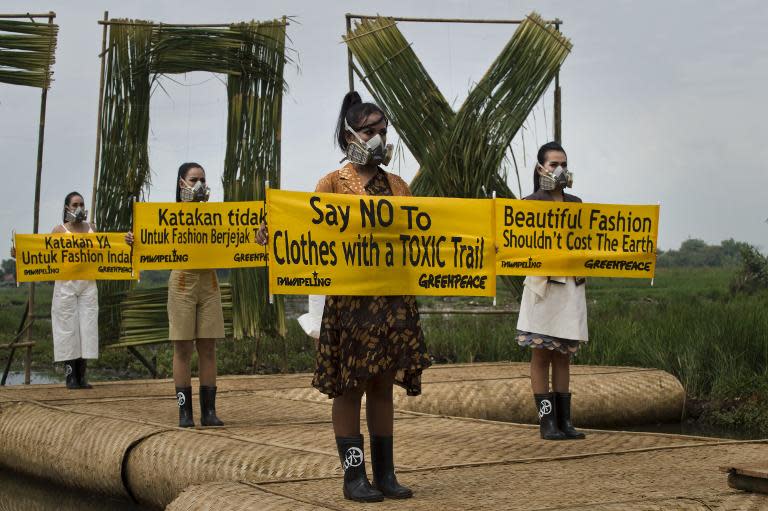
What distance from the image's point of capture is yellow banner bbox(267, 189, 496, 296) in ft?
17.0

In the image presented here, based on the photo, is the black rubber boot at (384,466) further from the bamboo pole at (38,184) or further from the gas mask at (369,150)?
the bamboo pole at (38,184)

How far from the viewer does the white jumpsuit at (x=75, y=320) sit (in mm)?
10305

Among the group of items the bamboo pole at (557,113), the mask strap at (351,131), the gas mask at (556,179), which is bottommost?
the mask strap at (351,131)

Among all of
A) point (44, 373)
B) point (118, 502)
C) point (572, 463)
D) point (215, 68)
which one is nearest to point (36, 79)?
point (215, 68)

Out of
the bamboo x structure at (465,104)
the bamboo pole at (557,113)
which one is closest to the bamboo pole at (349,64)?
the bamboo x structure at (465,104)

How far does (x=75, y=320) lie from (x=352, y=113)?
5.96 meters

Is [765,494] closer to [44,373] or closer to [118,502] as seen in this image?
[118,502]

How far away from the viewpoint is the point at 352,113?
5.18 meters

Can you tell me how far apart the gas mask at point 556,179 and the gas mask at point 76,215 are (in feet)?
15.7

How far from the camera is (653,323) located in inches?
465

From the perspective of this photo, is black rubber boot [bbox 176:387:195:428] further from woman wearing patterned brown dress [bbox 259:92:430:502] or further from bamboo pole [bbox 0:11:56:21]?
bamboo pole [bbox 0:11:56:21]

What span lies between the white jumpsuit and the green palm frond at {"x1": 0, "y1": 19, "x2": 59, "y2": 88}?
6.22ft

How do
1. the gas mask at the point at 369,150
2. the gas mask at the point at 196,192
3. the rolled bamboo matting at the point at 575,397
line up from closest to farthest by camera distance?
1. the gas mask at the point at 369,150
2. the gas mask at the point at 196,192
3. the rolled bamboo matting at the point at 575,397

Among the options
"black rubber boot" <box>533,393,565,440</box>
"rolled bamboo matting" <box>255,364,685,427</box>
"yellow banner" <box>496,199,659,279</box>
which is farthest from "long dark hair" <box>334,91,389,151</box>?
"rolled bamboo matting" <box>255,364,685,427</box>
